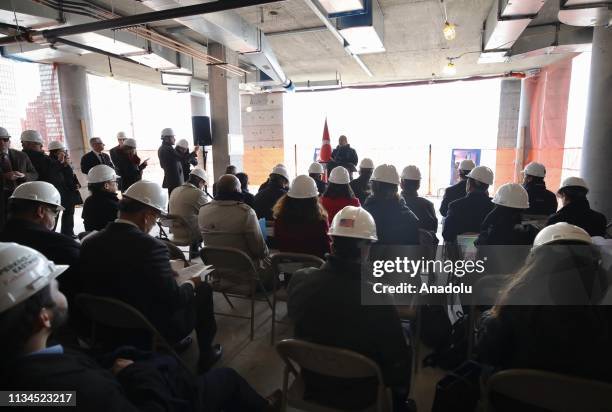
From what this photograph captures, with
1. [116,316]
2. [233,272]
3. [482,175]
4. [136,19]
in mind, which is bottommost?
[233,272]

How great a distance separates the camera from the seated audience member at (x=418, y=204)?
360 cm

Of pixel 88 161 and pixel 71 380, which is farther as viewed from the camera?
pixel 88 161

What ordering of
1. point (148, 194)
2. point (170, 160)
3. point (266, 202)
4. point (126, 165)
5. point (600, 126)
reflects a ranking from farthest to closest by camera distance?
point (170, 160) < point (126, 165) < point (600, 126) < point (266, 202) < point (148, 194)

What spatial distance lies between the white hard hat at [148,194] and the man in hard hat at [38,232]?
45 cm

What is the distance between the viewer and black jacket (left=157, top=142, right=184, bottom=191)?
6121mm

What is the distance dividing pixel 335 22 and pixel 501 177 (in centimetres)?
800

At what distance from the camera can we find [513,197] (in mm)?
2830

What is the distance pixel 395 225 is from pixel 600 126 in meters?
4.33

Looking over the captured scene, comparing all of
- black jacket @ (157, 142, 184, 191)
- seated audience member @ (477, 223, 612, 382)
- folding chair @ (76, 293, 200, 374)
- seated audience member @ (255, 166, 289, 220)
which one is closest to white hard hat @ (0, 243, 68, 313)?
folding chair @ (76, 293, 200, 374)

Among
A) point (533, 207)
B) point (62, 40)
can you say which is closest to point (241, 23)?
point (62, 40)

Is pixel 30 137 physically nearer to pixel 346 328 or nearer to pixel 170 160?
pixel 170 160

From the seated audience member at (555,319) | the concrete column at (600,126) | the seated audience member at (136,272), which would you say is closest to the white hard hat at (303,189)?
the seated audience member at (136,272)

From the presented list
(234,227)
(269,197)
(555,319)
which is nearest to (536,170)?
(269,197)

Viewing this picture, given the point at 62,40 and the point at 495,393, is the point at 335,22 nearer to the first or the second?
the point at 62,40
